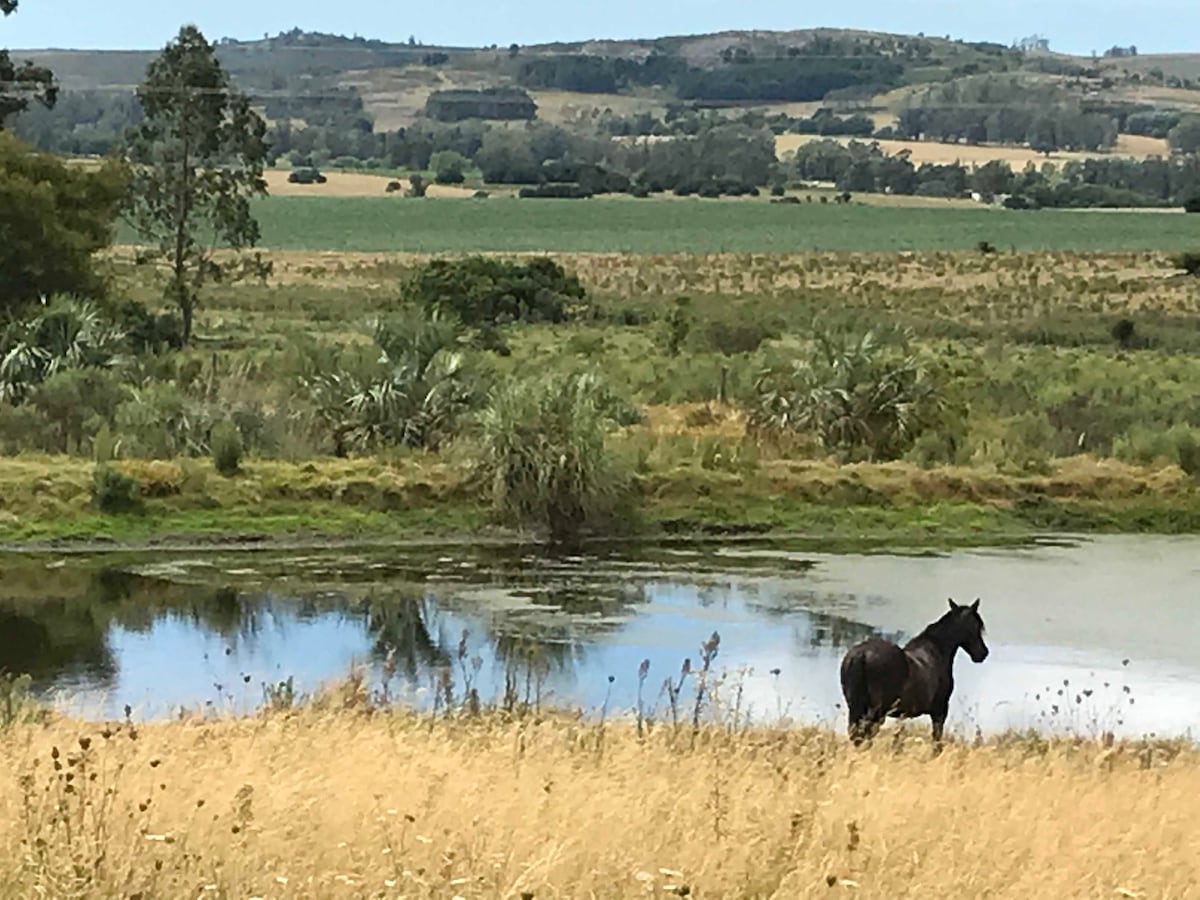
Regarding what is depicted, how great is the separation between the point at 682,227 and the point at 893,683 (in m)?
113

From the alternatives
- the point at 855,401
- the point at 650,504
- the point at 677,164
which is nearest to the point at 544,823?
the point at 650,504

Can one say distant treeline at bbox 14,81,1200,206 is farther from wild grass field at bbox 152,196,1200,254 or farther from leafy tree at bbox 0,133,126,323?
leafy tree at bbox 0,133,126,323

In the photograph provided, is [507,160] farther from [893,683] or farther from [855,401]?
[893,683]

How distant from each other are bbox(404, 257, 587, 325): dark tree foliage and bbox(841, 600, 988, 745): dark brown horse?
40.8 meters

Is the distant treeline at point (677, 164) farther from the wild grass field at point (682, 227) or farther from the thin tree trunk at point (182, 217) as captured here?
the thin tree trunk at point (182, 217)

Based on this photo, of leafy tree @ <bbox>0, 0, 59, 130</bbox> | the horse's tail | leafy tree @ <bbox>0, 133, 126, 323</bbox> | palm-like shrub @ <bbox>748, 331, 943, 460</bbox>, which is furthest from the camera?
leafy tree @ <bbox>0, 0, 59, 130</bbox>

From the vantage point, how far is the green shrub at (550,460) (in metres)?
26.9

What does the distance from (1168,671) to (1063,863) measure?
506 inches

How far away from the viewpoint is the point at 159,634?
20906mm

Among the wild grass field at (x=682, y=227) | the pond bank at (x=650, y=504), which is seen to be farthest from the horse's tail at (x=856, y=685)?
the wild grass field at (x=682, y=227)

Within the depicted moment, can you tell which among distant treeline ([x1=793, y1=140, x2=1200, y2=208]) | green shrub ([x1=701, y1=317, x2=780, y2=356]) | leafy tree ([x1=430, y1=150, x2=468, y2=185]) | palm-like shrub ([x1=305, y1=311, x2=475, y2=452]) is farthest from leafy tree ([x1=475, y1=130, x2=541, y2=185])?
palm-like shrub ([x1=305, y1=311, x2=475, y2=452])

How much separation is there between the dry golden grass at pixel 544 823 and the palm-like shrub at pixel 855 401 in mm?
21052

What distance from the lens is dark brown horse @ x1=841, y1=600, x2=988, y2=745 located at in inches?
528

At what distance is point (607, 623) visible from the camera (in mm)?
21453
